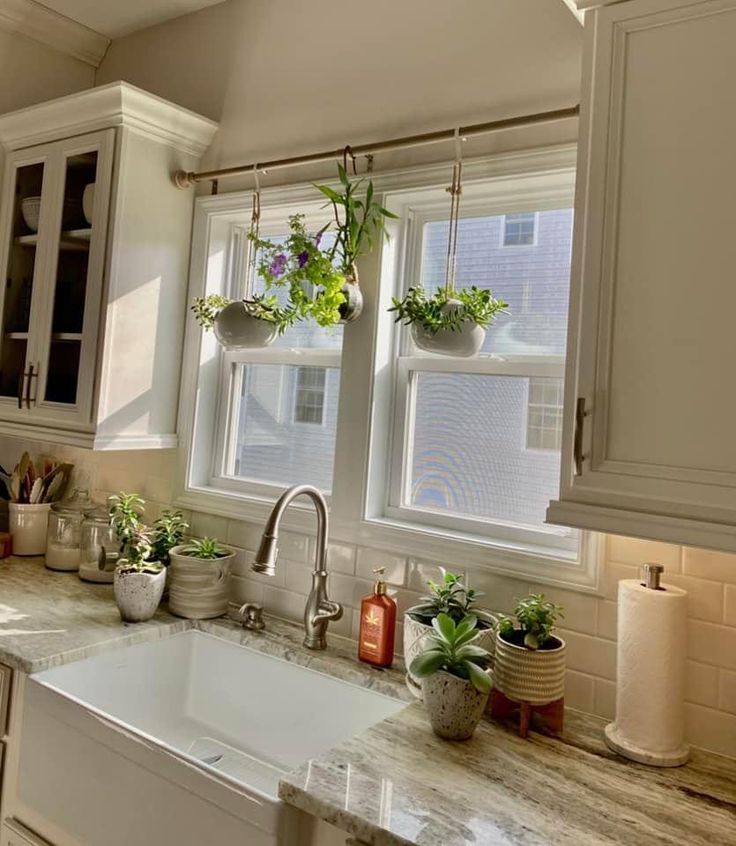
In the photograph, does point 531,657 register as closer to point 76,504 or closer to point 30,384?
point 76,504

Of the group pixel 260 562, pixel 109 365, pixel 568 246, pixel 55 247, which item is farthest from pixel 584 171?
pixel 55 247

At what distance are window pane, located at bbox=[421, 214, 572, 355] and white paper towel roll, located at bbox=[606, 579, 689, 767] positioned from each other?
0.66 metres

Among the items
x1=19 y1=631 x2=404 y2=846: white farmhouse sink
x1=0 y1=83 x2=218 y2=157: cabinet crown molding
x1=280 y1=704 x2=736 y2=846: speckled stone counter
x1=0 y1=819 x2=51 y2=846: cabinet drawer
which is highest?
x1=0 y1=83 x2=218 y2=157: cabinet crown molding

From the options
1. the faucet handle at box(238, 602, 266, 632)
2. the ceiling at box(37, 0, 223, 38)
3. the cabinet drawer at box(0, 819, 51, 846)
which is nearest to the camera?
the cabinet drawer at box(0, 819, 51, 846)

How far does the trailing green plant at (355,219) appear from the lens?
5.91 ft

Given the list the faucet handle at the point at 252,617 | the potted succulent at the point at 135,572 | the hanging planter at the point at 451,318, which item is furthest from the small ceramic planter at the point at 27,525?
the hanging planter at the point at 451,318

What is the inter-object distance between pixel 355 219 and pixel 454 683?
1.20 metres

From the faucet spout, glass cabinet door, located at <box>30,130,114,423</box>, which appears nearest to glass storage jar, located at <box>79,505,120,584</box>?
glass cabinet door, located at <box>30,130,114,423</box>

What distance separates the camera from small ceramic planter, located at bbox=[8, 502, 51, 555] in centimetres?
239

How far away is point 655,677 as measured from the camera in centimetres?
127

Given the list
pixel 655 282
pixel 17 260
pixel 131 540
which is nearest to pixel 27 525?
pixel 131 540

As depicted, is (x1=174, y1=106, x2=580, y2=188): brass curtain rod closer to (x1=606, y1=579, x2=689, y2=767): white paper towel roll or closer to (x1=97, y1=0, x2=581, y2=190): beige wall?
(x1=97, y1=0, x2=581, y2=190): beige wall

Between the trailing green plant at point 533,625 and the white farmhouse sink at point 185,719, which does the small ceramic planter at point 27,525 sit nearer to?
the white farmhouse sink at point 185,719

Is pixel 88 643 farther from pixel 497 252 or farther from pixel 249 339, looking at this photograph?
pixel 497 252
